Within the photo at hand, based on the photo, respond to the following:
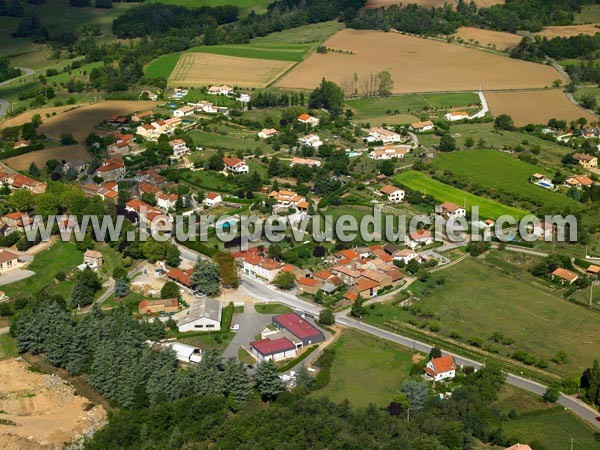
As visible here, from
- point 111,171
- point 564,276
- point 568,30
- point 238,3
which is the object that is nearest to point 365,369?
point 564,276

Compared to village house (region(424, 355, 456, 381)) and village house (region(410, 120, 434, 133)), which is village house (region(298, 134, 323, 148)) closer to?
village house (region(410, 120, 434, 133))

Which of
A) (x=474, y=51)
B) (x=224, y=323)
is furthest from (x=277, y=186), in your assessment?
(x=474, y=51)

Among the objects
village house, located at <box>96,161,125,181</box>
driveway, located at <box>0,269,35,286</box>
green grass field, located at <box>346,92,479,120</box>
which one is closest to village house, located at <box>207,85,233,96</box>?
green grass field, located at <box>346,92,479,120</box>

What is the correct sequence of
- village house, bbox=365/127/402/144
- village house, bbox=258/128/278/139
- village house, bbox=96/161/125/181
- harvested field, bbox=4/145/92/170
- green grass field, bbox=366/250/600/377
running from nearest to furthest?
green grass field, bbox=366/250/600/377, village house, bbox=96/161/125/181, harvested field, bbox=4/145/92/170, village house, bbox=365/127/402/144, village house, bbox=258/128/278/139

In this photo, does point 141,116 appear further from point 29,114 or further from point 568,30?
point 568,30

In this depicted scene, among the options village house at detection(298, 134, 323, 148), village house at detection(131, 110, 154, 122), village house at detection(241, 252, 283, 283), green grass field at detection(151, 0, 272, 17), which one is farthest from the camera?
green grass field at detection(151, 0, 272, 17)

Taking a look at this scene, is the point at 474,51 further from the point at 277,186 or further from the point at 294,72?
the point at 277,186
